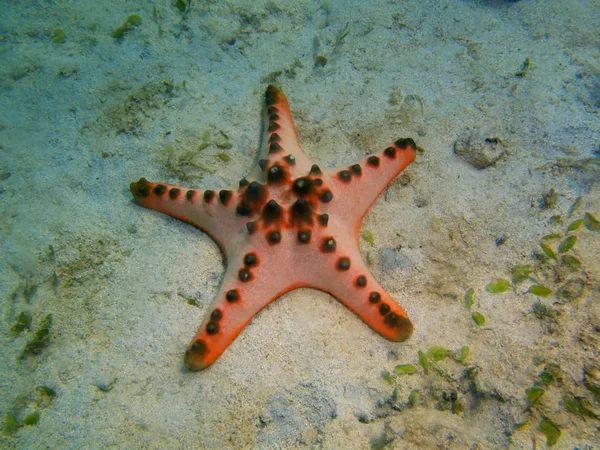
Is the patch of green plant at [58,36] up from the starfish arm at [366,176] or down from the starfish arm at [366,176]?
down

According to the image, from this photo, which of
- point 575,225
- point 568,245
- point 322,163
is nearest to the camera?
point 568,245

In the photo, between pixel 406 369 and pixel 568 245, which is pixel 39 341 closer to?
pixel 406 369

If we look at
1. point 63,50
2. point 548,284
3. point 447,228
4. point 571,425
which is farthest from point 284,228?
point 63,50

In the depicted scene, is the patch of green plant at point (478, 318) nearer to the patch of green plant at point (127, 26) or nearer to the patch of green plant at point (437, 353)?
the patch of green plant at point (437, 353)

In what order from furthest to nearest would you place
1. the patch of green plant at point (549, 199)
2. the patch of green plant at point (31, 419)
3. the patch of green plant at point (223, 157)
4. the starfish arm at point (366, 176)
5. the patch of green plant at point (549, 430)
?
the patch of green plant at point (223, 157) < the patch of green plant at point (549, 199) < the starfish arm at point (366, 176) < the patch of green plant at point (31, 419) < the patch of green plant at point (549, 430)

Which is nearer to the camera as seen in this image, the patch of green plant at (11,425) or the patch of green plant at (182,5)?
the patch of green plant at (11,425)

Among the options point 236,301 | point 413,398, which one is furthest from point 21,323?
point 413,398

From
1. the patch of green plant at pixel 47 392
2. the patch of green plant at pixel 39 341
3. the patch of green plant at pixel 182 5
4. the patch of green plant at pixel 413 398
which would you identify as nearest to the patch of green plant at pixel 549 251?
the patch of green plant at pixel 413 398

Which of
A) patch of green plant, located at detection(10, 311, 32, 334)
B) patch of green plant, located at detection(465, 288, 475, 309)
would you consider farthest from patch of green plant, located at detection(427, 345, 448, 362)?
patch of green plant, located at detection(10, 311, 32, 334)
